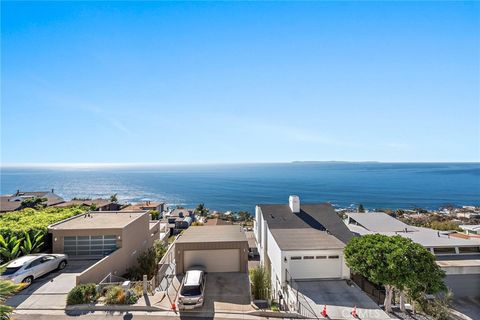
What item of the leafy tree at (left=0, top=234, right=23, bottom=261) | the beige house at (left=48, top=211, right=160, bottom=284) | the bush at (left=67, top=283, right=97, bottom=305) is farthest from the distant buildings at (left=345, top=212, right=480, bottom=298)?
the leafy tree at (left=0, top=234, right=23, bottom=261)

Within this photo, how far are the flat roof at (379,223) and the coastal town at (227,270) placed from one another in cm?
142

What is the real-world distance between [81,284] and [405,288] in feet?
53.2

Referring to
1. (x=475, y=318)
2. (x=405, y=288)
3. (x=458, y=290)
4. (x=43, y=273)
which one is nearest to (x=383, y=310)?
(x=405, y=288)

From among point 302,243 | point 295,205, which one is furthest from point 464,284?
point 295,205

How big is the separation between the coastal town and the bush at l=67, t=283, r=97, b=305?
41 mm

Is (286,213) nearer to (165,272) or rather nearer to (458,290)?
(165,272)

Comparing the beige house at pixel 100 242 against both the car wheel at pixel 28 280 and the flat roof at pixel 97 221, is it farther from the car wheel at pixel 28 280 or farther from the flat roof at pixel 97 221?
the car wheel at pixel 28 280

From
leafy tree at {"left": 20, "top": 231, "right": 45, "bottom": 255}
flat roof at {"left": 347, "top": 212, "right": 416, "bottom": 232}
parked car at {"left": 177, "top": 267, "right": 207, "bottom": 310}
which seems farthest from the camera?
flat roof at {"left": 347, "top": 212, "right": 416, "bottom": 232}

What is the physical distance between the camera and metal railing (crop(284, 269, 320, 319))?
47.1 feet

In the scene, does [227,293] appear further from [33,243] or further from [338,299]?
[33,243]

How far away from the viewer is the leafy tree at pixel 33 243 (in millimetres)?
17078

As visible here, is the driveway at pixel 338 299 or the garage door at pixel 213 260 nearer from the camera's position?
the driveway at pixel 338 299

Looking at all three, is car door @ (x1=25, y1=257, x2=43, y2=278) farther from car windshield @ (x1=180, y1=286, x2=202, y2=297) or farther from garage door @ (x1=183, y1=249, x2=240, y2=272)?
car windshield @ (x1=180, y1=286, x2=202, y2=297)

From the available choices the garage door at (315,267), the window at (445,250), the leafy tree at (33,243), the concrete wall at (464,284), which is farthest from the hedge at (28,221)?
the window at (445,250)
